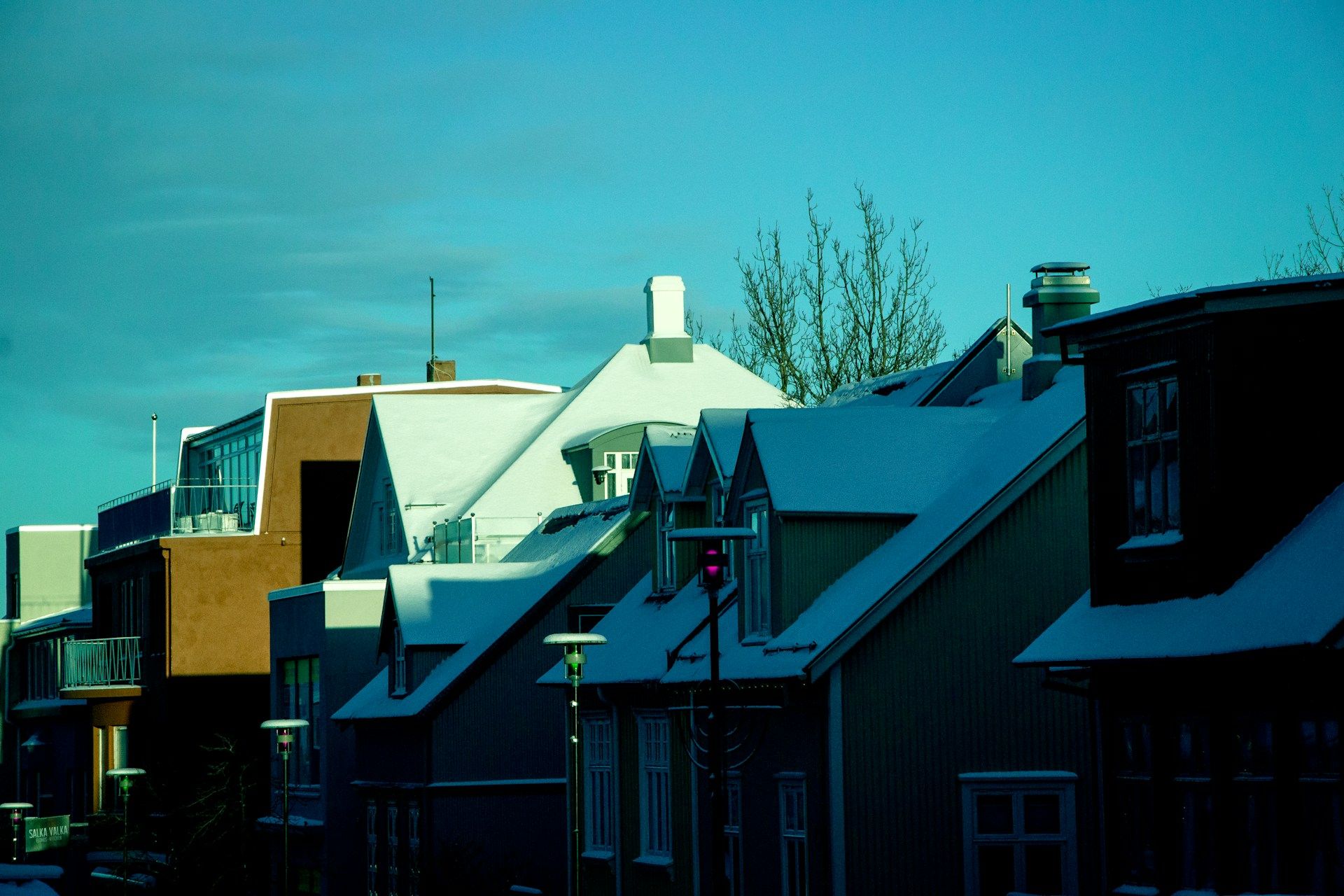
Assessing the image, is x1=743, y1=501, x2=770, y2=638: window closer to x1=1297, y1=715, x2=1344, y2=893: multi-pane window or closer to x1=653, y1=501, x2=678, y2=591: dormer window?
x1=653, y1=501, x2=678, y2=591: dormer window

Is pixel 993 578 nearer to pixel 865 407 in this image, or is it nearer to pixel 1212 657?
pixel 865 407

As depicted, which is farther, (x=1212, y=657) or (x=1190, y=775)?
(x=1190, y=775)

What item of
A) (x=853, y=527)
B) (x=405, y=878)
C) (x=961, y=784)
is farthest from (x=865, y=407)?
(x=405, y=878)

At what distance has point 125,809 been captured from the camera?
4078 cm

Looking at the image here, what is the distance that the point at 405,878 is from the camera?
33.9 m

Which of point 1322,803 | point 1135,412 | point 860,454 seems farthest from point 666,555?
point 1322,803

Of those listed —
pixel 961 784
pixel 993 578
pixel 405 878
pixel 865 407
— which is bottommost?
pixel 405 878

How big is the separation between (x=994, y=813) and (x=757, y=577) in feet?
13.5

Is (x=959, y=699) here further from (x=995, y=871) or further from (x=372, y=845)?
(x=372, y=845)

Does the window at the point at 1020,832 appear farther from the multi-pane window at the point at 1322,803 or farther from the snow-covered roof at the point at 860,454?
the multi-pane window at the point at 1322,803

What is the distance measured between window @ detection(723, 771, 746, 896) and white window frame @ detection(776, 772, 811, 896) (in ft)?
3.79

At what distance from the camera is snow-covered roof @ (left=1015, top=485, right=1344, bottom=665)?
1541 centimetres

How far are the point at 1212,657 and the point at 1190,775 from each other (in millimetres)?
1792

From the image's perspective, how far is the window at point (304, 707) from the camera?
39438 mm
